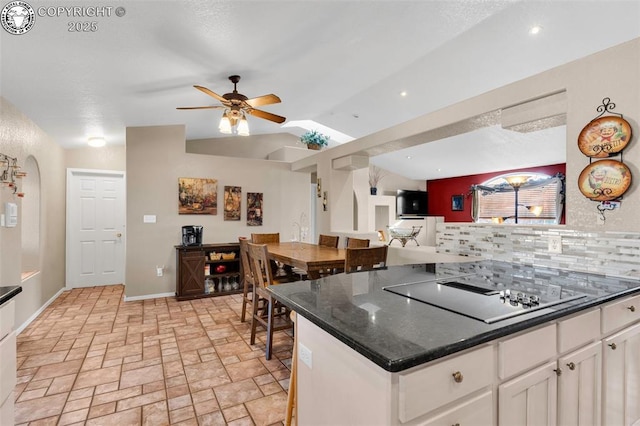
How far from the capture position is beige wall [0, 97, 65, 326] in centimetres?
319

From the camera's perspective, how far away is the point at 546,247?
87.4 inches

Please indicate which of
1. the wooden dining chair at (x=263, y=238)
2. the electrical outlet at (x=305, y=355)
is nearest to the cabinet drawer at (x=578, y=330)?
the electrical outlet at (x=305, y=355)

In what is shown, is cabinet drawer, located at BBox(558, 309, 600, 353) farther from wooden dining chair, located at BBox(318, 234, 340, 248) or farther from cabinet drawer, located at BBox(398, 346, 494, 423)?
wooden dining chair, located at BBox(318, 234, 340, 248)

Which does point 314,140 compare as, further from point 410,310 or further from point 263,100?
point 410,310

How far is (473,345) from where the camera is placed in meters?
1.00

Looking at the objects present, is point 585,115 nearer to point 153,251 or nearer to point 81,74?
point 81,74

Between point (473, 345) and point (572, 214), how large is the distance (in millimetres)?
1657

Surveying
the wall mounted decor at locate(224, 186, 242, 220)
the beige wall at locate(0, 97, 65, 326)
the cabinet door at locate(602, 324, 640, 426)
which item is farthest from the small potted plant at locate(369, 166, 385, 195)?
the cabinet door at locate(602, 324, 640, 426)

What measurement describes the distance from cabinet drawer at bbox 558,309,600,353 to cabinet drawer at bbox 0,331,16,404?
8.10 feet

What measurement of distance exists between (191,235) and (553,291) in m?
4.71

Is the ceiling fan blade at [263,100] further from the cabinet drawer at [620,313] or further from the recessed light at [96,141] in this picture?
the recessed light at [96,141]

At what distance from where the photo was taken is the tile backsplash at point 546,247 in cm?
186

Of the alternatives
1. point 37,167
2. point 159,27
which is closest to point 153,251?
point 37,167

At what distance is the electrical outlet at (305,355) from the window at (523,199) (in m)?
6.69
